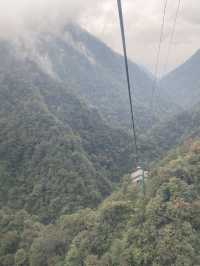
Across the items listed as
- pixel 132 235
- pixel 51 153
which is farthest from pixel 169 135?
pixel 132 235

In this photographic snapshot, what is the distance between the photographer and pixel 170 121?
428ft

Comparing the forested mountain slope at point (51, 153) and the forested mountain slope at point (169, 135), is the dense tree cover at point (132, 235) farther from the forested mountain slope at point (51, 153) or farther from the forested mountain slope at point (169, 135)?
the forested mountain slope at point (169, 135)

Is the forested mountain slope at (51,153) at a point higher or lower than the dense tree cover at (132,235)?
higher

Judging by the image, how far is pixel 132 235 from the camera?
32.9 metres

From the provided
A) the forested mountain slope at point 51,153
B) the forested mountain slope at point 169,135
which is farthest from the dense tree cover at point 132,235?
the forested mountain slope at point 169,135

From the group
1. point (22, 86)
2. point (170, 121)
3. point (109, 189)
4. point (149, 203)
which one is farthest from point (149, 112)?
point (149, 203)

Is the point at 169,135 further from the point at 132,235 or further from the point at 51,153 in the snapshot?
the point at 132,235

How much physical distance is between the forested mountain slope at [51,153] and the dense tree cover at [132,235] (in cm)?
1545

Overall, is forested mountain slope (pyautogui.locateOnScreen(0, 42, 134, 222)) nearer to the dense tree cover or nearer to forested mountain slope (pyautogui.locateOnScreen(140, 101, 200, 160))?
forested mountain slope (pyautogui.locateOnScreen(140, 101, 200, 160))

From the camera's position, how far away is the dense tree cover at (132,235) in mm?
30484

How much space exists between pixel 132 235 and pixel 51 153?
4044cm

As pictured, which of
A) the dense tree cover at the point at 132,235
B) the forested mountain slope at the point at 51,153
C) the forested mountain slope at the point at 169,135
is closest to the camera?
the dense tree cover at the point at 132,235

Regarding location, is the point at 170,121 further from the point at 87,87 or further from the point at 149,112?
the point at 87,87

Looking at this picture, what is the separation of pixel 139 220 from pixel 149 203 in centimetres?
207
